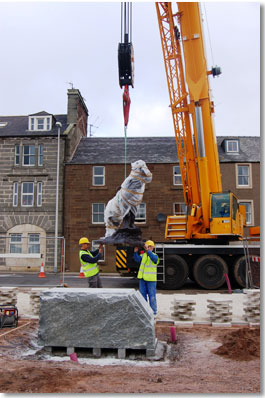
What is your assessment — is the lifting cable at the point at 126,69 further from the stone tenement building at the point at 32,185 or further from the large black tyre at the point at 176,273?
the stone tenement building at the point at 32,185

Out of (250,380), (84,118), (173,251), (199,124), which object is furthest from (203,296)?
(84,118)

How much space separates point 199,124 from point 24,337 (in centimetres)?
1036

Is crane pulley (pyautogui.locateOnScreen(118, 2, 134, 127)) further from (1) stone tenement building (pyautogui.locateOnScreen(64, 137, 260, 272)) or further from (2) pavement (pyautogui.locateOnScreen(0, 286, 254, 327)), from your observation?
(1) stone tenement building (pyautogui.locateOnScreen(64, 137, 260, 272))

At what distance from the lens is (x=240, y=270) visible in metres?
15.7

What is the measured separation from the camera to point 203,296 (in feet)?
44.6

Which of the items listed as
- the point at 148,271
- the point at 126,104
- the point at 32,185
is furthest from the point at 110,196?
the point at 148,271

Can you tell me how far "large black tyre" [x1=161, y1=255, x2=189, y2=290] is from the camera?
1555cm

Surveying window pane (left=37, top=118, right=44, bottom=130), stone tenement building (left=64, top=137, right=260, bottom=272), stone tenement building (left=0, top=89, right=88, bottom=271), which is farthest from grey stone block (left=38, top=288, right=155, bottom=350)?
window pane (left=37, top=118, right=44, bottom=130)

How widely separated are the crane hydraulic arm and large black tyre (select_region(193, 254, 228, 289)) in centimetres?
97

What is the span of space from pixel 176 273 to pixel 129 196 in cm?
451

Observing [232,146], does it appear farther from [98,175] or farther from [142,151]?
[98,175]

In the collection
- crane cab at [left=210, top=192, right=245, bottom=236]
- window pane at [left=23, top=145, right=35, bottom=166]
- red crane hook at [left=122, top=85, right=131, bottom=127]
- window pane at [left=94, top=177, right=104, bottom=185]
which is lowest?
crane cab at [left=210, top=192, right=245, bottom=236]

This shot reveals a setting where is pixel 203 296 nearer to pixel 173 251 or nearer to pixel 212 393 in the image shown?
pixel 173 251

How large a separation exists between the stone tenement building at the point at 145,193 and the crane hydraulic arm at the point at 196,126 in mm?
9970
